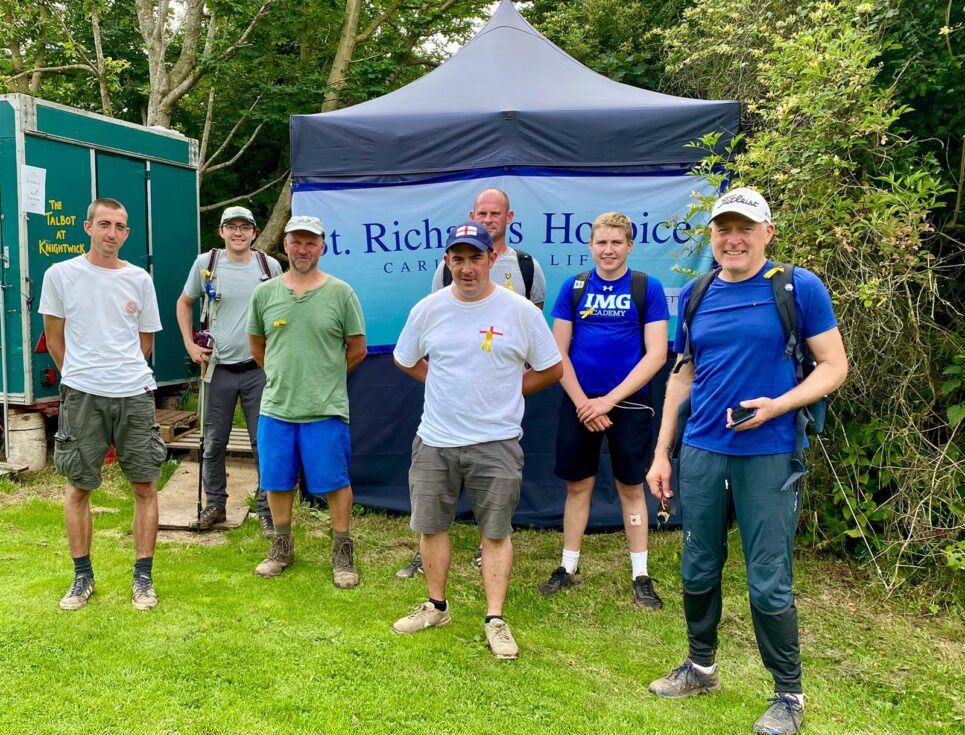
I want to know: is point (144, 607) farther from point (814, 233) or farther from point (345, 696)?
point (814, 233)

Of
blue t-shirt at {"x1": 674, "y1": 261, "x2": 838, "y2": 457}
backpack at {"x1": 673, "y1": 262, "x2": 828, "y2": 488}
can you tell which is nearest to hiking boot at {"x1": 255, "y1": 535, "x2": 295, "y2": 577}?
blue t-shirt at {"x1": 674, "y1": 261, "x2": 838, "y2": 457}

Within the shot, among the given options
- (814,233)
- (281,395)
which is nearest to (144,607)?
(281,395)

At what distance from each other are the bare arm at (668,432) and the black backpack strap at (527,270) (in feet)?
4.17

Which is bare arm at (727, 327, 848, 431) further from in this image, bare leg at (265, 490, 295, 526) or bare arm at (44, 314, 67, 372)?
bare arm at (44, 314, 67, 372)

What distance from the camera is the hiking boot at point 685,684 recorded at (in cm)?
296

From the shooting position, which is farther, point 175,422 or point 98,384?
point 175,422

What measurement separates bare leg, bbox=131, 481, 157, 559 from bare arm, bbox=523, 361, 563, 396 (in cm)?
182

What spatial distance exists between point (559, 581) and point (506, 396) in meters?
1.24

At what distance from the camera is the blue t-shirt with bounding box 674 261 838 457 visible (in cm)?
264

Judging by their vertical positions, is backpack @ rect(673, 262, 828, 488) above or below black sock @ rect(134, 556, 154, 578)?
above

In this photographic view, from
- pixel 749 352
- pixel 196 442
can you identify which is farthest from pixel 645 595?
pixel 196 442

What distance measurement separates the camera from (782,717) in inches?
107

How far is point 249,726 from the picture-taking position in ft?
8.81

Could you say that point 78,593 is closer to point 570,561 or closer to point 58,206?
point 570,561
